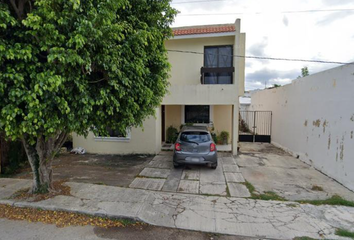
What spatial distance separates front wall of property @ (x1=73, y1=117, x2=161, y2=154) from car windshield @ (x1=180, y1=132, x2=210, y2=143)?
8.08 feet

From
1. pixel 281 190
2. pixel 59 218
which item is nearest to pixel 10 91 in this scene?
pixel 59 218

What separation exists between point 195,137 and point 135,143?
3.64 m

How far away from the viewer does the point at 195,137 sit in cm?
674

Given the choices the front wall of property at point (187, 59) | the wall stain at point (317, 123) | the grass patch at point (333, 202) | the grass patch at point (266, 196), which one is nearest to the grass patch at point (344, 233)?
the grass patch at point (333, 202)

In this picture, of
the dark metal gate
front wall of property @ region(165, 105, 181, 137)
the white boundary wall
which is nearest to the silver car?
the white boundary wall

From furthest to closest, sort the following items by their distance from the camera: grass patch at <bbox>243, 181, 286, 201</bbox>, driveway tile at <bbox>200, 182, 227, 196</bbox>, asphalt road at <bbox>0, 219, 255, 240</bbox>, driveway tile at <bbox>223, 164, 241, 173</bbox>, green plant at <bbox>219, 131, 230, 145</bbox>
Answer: green plant at <bbox>219, 131, 230, 145</bbox> → driveway tile at <bbox>223, 164, 241, 173</bbox> → driveway tile at <bbox>200, 182, 227, 196</bbox> → grass patch at <bbox>243, 181, 286, 201</bbox> → asphalt road at <bbox>0, 219, 255, 240</bbox>

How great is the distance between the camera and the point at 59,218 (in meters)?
3.82

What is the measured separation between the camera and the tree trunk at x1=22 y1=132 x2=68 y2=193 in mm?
4465

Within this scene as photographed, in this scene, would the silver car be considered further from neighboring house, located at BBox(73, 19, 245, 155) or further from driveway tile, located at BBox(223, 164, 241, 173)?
neighboring house, located at BBox(73, 19, 245, 155)

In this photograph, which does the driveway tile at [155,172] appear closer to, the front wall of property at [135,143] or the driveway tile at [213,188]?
the driveway tile at [213,188]

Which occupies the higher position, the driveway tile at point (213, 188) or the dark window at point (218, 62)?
the dark window at point (218, 62)

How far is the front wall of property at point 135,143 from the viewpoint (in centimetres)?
893

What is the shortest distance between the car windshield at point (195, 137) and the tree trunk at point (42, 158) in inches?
150

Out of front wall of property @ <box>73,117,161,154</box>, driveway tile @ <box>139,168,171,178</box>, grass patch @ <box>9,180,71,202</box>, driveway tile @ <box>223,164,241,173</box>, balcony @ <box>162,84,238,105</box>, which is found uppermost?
balcony @ <box>162,84,238,105</box>
